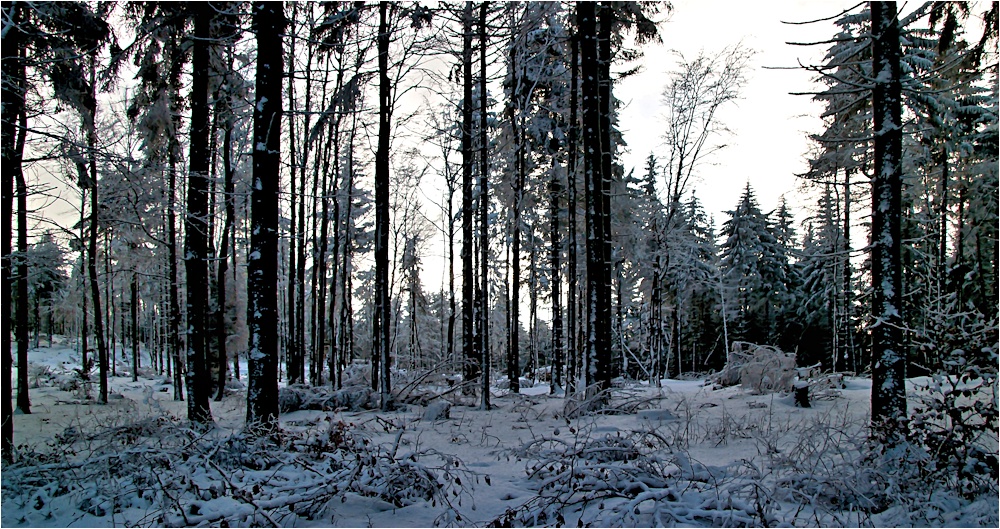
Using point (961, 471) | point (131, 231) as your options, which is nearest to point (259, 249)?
point (961, 471)

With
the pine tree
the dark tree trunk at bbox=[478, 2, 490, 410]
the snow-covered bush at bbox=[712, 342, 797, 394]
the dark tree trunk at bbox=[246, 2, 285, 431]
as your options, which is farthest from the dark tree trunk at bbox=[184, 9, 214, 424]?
the pine tree

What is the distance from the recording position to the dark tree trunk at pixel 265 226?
730 centimetres

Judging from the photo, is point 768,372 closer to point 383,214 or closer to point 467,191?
point 467,191

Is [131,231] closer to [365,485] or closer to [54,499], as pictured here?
[54,499]

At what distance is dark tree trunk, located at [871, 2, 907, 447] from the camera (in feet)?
20.5

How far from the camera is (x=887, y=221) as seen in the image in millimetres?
6426

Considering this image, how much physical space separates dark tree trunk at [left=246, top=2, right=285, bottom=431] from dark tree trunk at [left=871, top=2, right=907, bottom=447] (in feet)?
25.9

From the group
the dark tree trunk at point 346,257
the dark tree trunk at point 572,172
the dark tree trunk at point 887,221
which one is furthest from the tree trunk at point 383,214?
the dark tree trunk at point 887,221

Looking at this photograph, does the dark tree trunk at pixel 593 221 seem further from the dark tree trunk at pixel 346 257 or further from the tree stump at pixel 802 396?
the dark tree trunk at pixel 346 257

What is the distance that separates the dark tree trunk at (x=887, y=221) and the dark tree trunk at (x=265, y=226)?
7.89 m

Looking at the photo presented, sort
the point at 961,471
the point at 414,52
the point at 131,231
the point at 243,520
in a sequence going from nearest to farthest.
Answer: the point at 243,520, the point at 961,471, the point at 414,52, the point at 131,231

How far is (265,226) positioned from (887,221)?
27.7 feet

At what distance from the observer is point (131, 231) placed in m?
23.6

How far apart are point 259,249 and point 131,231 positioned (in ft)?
69.6
